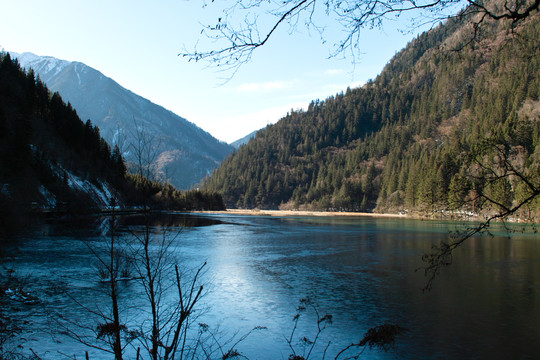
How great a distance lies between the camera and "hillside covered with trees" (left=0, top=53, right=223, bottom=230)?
3979 cm

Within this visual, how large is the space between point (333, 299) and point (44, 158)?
5325 cm

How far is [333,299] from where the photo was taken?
1669cm

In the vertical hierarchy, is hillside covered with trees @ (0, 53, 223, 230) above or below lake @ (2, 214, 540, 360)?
above

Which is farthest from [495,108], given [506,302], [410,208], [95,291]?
[95,291]

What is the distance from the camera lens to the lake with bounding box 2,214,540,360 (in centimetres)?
1146

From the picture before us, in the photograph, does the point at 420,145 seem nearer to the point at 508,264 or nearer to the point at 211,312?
the point at 508,264

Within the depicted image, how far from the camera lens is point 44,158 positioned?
54.2 m

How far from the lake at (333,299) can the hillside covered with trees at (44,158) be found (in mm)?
9663

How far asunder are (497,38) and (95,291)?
17021 millimetres

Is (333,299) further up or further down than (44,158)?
further down

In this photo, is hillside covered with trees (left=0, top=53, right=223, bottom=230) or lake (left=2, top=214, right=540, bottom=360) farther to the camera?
Result: hillside covered with trees (left=0, top=53, right=223, bottom=230)

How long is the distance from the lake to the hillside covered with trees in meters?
9.66

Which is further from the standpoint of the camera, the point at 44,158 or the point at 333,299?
the point at 44,158

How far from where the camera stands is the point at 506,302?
1616cm
